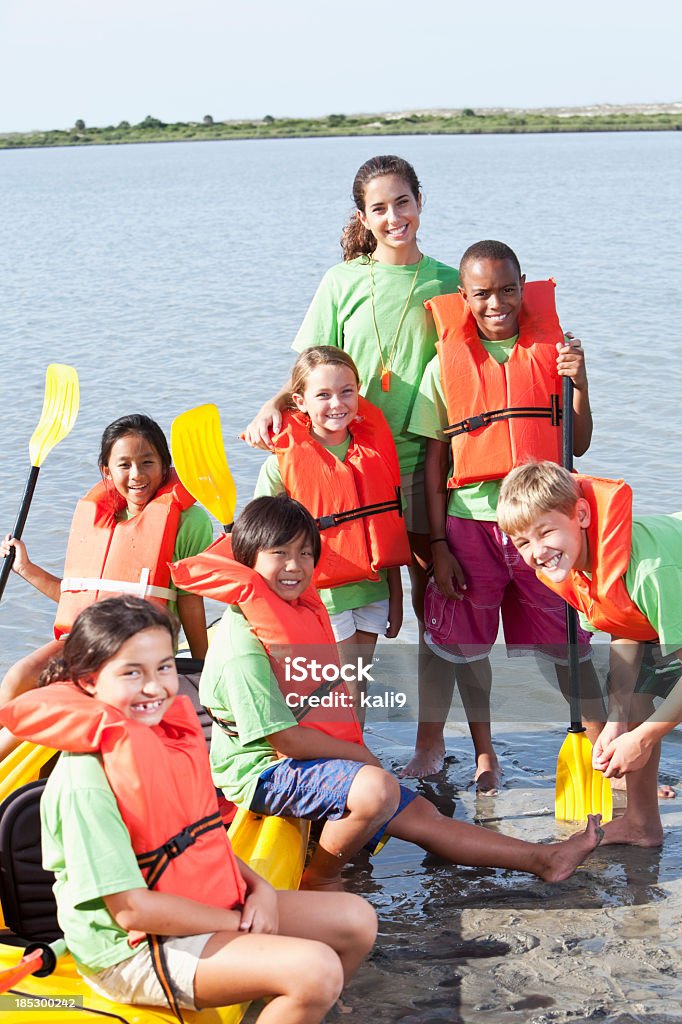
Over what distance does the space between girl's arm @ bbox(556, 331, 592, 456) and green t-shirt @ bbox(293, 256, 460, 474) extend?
0.43 meters

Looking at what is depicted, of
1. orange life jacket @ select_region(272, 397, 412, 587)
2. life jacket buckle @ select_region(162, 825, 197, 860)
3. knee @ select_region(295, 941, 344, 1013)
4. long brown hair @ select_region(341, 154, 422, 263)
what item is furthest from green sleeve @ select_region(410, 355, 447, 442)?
knee @ select_region(295, 941, 344, 1013)

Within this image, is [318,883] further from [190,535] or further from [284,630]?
[190,535]

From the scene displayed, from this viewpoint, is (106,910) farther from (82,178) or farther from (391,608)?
(82,178)

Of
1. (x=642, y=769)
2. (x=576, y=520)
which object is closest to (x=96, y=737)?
(x=576, y=520)

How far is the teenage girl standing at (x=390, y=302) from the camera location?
3840 millimetres

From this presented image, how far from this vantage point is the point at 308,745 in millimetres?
3027

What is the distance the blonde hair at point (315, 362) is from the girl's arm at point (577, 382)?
2.00ft

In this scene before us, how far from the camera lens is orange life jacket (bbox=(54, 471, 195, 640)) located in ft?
12.4

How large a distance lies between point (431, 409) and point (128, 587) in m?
1.07

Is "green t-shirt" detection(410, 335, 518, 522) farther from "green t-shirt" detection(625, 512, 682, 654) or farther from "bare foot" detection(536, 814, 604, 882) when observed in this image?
"bare foot" detection(536, 814, 604, 882)

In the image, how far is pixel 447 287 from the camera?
393 centimetres

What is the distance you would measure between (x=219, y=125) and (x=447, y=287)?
6961cm

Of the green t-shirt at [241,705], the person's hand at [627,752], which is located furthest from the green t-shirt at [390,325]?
the person's hand at [627,752]

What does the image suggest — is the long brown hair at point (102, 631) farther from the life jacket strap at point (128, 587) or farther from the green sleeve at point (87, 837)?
the life jacket strap at point (128, 587)
